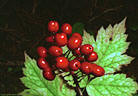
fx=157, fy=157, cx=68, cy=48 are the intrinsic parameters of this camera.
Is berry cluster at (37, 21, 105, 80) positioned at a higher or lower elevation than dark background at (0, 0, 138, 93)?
lower

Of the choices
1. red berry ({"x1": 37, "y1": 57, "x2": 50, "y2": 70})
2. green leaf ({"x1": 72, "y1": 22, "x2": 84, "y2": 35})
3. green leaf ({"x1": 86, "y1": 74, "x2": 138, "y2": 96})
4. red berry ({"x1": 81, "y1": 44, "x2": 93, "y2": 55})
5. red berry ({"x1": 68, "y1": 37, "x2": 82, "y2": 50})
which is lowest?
green leaf ({"x1": 86, "y1": 74, "x2": 138, "y2": 96})

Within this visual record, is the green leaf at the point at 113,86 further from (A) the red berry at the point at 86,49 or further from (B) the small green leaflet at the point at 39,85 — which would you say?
(A) the red berry at the point at 86,49

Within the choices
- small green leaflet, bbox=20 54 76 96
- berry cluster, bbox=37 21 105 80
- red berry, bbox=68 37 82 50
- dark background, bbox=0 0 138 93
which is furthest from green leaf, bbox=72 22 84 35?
red berry, bbox=68 37 82 50

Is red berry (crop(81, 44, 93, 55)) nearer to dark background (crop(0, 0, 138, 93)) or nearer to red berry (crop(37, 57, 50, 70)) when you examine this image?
red berry (crop(37, 57, 50, 70))

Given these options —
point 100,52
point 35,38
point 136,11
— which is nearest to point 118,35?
point 100,52

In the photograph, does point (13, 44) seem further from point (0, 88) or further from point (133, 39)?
point (133, 39)

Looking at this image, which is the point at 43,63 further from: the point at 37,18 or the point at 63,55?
the point at 37,18

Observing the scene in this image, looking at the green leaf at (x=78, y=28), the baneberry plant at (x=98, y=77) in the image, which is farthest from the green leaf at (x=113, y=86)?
the green leaf at (x=78, y=28)

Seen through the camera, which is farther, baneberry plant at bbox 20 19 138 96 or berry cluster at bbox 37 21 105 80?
baneberry plant at bbox 20 19 138 96

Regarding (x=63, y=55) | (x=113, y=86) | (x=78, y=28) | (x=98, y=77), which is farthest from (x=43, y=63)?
(x=78, y=28)
